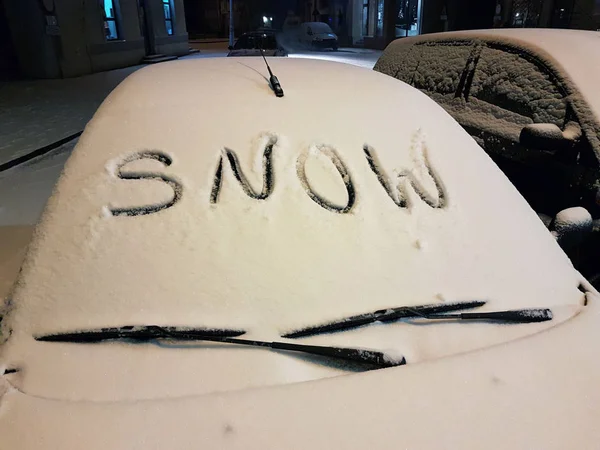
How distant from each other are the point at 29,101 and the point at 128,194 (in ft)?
32.3

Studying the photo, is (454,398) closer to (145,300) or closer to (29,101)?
(145,300)

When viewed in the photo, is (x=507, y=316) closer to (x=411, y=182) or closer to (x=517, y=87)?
(x=411, y=182)

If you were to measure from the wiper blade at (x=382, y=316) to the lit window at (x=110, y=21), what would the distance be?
1565 cm

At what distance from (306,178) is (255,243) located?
29 cm

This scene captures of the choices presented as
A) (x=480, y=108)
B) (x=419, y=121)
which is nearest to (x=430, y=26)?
(x=480, y=108)

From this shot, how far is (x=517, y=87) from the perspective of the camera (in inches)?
123

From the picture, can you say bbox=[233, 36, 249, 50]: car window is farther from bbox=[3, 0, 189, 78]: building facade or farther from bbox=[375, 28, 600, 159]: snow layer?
bbox=[375, 28, 600, 159]: snow layer

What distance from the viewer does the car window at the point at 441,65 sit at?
145 inches

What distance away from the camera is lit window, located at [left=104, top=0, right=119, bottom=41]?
14.5 m

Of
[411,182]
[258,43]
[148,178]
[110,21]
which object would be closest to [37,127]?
[258,43]

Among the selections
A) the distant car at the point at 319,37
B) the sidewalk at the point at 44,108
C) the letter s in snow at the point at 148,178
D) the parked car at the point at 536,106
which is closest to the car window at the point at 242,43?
the sidewalk at the point at 44,108

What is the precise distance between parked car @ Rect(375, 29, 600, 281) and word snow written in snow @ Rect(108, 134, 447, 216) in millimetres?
1270

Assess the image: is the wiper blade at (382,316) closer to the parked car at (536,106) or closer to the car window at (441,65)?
the parked car at (536,106)

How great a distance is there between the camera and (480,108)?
3.39m
